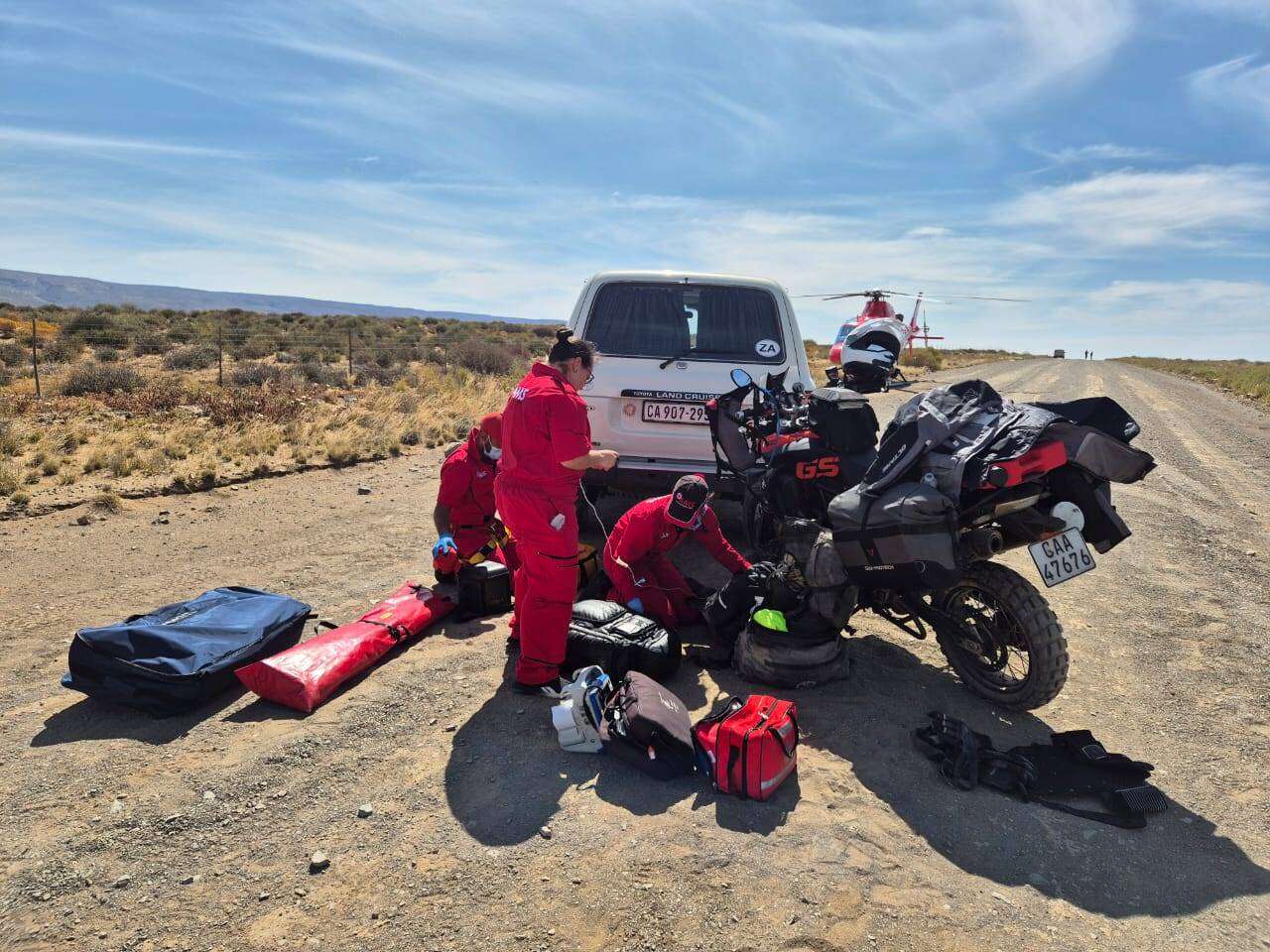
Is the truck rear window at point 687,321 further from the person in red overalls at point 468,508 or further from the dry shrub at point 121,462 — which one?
the dry shrub at point 121,462

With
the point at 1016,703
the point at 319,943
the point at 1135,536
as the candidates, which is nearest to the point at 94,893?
the point at 319,943

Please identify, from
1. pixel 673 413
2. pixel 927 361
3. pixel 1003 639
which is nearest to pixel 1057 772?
pixel 1003 639

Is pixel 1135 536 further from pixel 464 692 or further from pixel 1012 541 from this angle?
pixel 464 692

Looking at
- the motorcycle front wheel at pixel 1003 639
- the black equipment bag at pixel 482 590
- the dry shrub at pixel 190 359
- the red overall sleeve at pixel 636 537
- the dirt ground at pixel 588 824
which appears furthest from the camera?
the dry shrub at pixel 190 359

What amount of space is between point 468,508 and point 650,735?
8.34 ft

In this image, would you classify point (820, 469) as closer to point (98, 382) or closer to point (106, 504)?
point (106, 504)

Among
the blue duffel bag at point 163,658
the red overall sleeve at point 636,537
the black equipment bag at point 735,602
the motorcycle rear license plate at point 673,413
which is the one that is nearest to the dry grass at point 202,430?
the blue duffel bag at point 163,658

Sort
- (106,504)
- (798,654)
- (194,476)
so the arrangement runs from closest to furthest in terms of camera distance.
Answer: (798,654) < (106,504) < (194,476)

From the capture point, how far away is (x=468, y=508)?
525 centimetres

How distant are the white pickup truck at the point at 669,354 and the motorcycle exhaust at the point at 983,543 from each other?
2353 millimetres

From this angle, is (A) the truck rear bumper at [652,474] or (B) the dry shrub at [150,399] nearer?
(A) the truck rear bumper at [652,474]

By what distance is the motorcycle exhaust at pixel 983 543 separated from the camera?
11.1 ft

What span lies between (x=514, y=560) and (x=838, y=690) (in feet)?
6.63

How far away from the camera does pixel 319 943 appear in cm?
231
